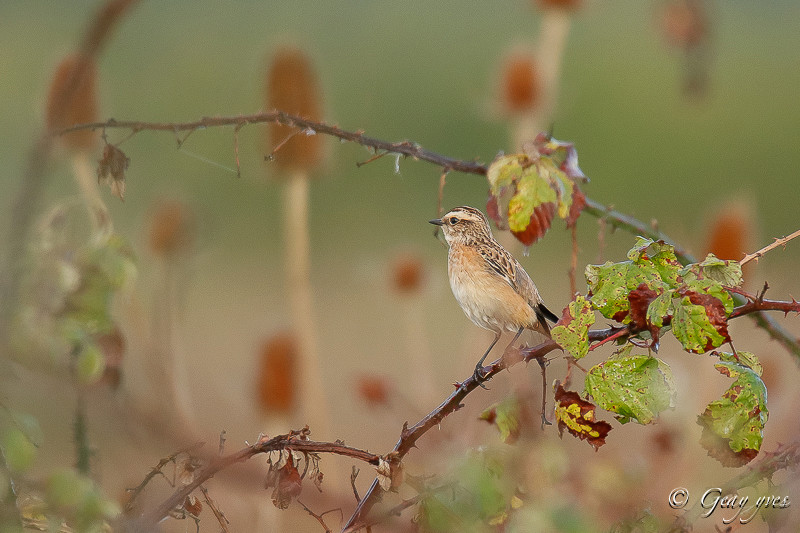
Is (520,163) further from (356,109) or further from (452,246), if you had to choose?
(356,109)

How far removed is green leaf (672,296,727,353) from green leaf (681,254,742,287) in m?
0.08

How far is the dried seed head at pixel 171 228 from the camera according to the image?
15.0ft

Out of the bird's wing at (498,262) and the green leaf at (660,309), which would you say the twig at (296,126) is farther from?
the green leaf at (660,309)

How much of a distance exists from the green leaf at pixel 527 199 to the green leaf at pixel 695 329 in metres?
0.43

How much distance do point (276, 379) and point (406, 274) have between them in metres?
0.88

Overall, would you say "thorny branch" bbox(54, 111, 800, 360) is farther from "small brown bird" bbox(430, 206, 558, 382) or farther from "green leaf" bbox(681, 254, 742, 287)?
"small brown bird" bbox(430, 206, 558, 382)

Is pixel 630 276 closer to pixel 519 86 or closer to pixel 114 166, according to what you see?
pixel 114 166

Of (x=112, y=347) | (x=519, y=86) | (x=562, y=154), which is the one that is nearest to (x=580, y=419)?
(x=562, y=154)

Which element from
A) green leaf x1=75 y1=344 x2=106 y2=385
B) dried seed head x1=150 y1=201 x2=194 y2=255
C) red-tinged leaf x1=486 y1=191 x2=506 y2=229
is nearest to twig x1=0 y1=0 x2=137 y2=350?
green leaf x1=75 y1=344 x2=106 y2=385

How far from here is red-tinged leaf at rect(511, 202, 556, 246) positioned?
6.13 feet

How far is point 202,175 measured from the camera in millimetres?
14875

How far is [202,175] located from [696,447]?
1183 cm

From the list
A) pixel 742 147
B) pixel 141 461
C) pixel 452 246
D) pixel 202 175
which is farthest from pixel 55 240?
pixel 742 147

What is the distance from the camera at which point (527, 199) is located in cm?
184
